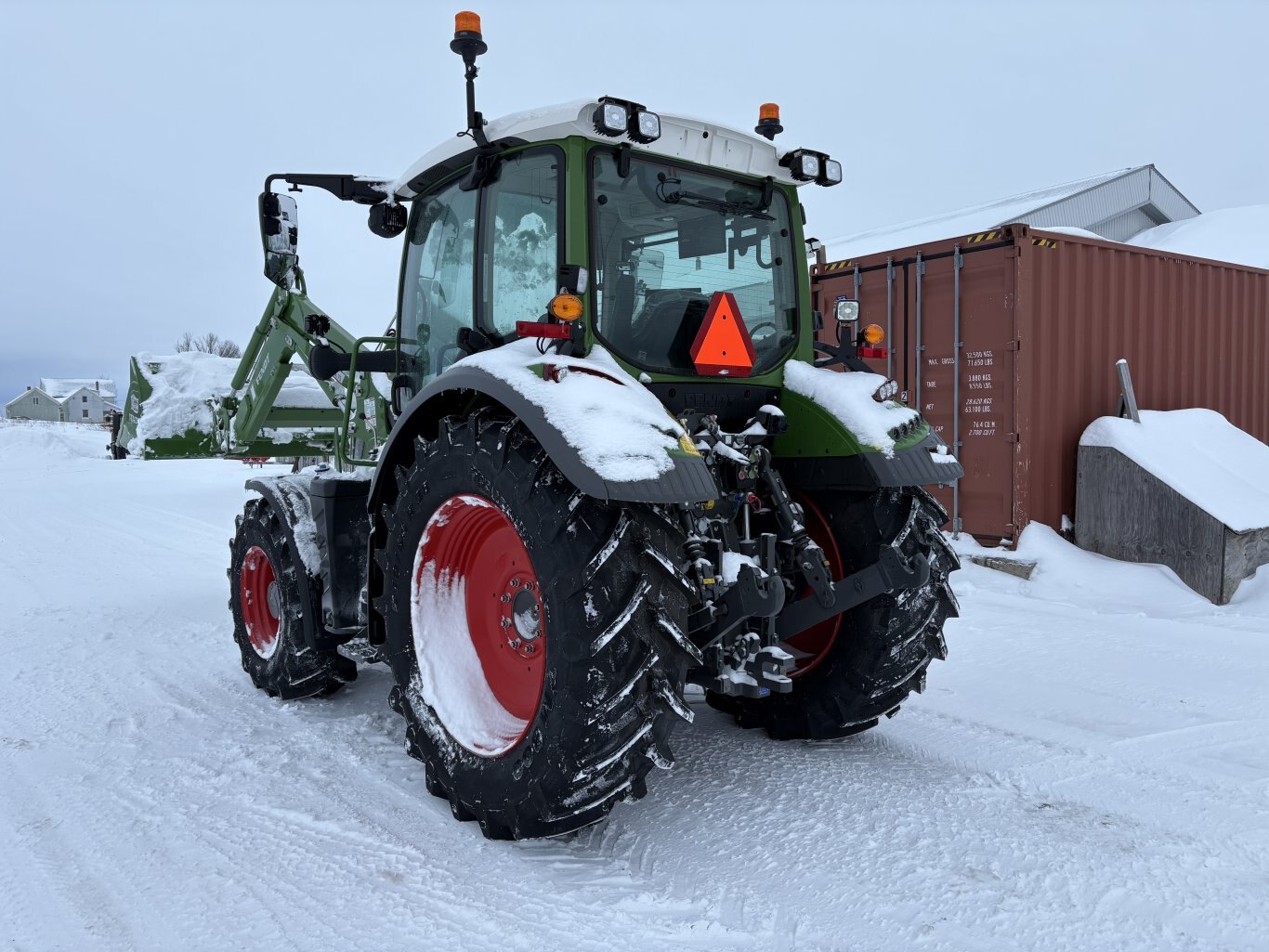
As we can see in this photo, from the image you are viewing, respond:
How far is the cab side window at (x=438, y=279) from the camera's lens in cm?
→ 356

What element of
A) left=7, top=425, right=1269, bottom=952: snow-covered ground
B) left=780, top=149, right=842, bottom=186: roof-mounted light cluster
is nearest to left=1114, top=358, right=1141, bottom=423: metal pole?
left=7, top=425, right=1269, bottom=952: snow-covered ground

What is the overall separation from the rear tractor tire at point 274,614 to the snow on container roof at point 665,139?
6.08ft

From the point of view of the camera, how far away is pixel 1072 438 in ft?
25.0

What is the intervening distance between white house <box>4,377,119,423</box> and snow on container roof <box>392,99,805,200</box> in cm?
9631

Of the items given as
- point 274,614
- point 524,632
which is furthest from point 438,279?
point 274,614

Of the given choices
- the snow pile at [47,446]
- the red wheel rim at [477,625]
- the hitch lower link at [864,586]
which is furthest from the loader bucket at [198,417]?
the snow pile at [47,446]

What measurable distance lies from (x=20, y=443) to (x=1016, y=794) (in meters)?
34.8

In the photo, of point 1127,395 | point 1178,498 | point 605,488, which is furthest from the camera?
point 1127,395

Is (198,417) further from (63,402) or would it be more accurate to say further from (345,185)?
(63,402)

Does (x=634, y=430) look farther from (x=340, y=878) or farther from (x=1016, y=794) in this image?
(x=1016, y=794)

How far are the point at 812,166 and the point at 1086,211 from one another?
22.7 metres

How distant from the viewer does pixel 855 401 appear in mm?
3459

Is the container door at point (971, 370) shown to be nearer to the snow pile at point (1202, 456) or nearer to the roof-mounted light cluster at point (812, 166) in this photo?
the snow pile at point (1202, 456)

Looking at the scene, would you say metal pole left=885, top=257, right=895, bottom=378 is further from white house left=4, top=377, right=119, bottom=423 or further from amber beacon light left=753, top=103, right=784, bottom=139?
white house left=4, top=377, right=119, bottom=423
